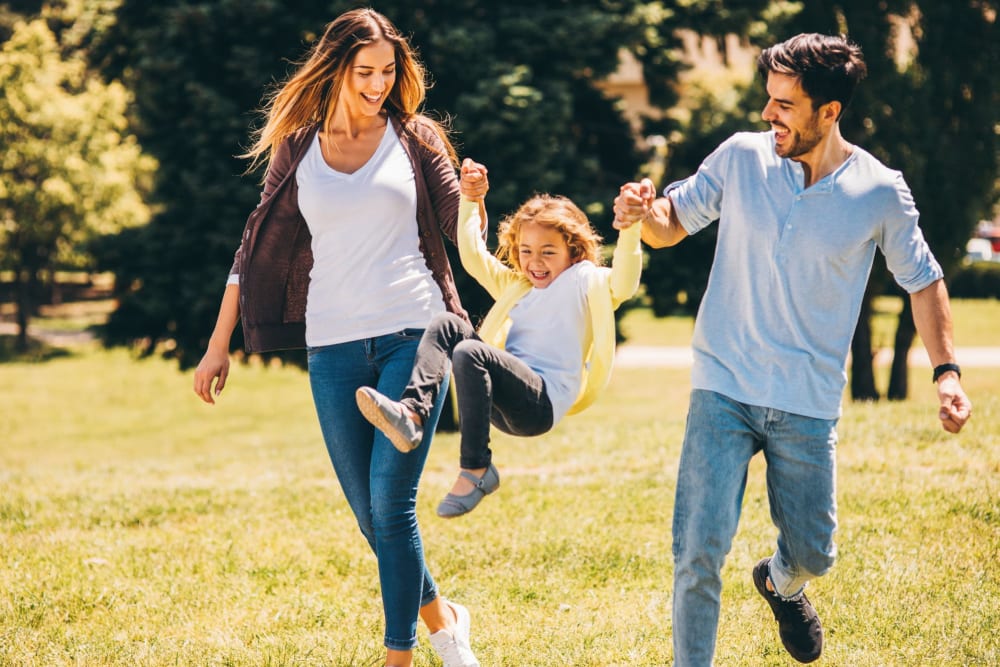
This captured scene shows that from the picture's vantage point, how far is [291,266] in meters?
4.22

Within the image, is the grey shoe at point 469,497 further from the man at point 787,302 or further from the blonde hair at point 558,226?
the blonde hair at point 558,226

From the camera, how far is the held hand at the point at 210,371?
4203mm

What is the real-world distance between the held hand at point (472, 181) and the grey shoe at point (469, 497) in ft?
3.45

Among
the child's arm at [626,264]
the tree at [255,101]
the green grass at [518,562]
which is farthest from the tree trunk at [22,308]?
the child's arm at [626,264]

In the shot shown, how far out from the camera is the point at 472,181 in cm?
419

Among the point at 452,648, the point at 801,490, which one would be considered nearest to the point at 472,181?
the point at 801,490

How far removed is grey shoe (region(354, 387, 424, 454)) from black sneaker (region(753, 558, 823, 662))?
5.43 ft

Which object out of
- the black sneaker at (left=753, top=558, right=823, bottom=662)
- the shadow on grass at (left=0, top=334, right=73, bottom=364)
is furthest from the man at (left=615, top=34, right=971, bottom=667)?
the shadow on grass at (left=0, top=334, right=73, bottom=364)

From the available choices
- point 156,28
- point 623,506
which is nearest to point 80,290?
point 156,28

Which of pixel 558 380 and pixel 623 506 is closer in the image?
pixel 558 380

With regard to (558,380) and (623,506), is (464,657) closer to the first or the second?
(558,380)

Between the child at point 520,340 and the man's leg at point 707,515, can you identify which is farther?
the child at point 520,340

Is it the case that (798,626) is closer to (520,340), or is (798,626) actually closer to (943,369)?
(943,369)

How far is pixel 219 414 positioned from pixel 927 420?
1479 cm
